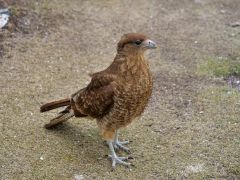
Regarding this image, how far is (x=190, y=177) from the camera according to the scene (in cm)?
563

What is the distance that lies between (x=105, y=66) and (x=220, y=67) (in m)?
1.65

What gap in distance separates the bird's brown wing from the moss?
8.26ft

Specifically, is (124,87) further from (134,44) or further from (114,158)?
(114,158)

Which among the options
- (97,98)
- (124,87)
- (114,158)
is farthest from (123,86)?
(114,158)

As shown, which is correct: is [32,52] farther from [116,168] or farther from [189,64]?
[116,168]

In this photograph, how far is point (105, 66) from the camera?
7.94 metres

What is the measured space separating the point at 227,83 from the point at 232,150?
1.64 meters

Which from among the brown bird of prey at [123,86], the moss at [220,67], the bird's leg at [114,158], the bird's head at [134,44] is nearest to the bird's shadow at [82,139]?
the bird's leg at [114,158]

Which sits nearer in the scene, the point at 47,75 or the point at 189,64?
the point at 47,75

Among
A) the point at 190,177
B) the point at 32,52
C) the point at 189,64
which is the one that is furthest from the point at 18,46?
the point at 190,177

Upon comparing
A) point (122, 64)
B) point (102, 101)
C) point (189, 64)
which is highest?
point (122, 64)

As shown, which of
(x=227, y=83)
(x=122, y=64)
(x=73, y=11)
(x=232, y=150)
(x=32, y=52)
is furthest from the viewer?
(x=73, y=11)

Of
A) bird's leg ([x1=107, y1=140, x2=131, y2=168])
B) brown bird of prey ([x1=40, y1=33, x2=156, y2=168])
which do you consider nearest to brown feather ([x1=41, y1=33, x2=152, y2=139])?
brown bird of prey ([x1=40, y1=33, x2=156, y2=168])

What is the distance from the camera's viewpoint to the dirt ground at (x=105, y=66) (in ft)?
19.0
